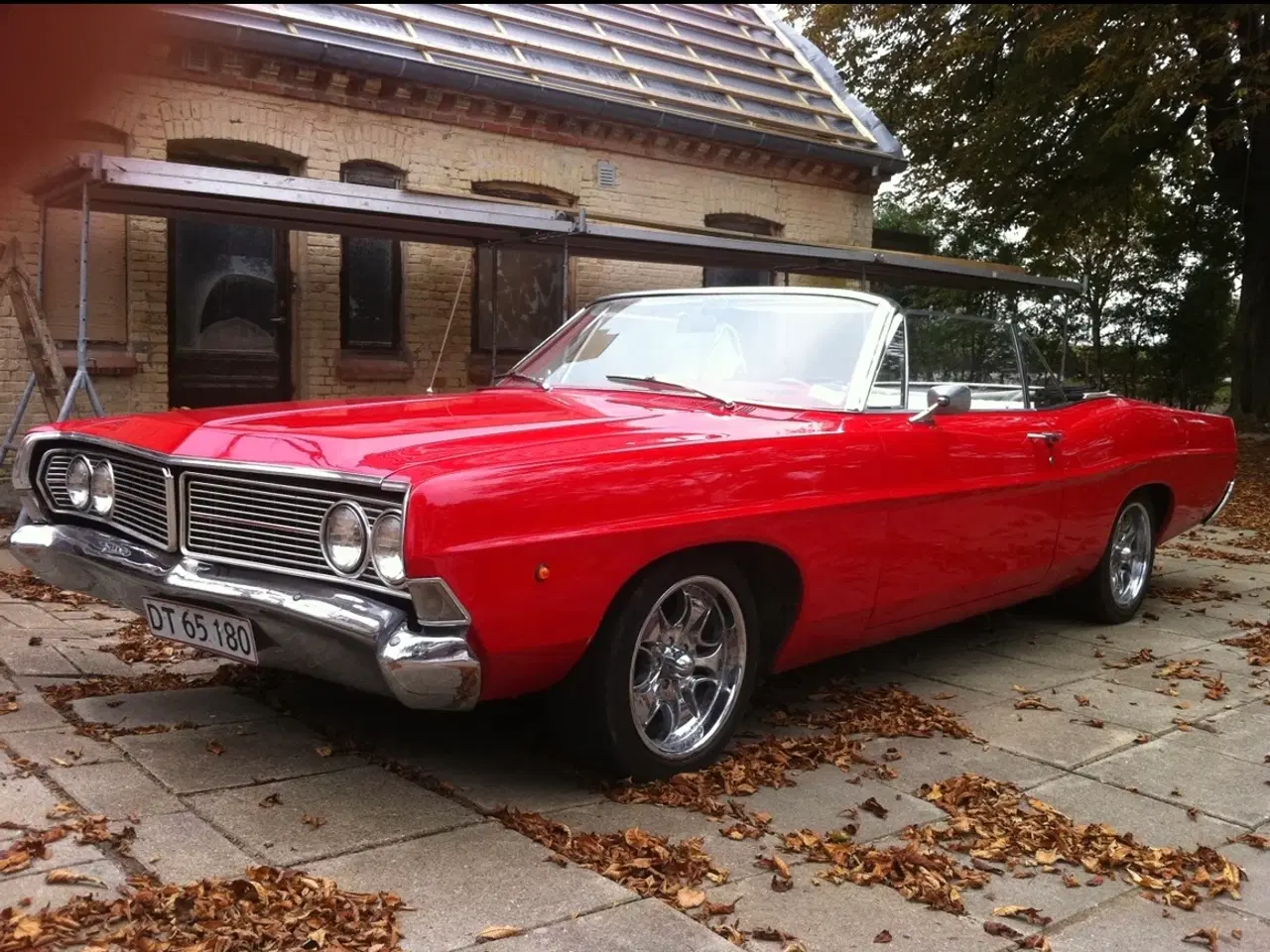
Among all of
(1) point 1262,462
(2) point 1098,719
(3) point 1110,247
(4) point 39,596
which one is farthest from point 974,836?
(3) point 1110,247

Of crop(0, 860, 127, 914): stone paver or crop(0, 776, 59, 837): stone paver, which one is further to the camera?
crop(0, 776, 59, 837): stone paver

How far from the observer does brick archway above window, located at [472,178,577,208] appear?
12.1m

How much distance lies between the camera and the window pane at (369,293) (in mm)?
11555

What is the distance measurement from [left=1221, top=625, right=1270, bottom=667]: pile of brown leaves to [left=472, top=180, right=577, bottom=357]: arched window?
7911 millimetres

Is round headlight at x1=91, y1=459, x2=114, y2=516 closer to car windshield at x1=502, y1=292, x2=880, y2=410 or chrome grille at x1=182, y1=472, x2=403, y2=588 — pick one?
chrome grille at x1=182, y1=472, x2=403, y2=588

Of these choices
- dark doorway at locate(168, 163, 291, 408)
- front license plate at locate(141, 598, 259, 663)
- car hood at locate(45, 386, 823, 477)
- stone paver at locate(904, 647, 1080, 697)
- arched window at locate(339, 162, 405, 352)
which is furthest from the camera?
arched window at locate(339, 162, 405, 352)

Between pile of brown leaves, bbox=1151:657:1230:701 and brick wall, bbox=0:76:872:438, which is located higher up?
brick wall, bbox=0:76:872:438

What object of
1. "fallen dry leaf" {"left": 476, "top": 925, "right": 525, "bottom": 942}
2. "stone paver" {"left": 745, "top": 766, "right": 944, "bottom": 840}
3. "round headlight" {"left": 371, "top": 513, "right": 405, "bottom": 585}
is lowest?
"stone paver" {"left": 745, "top": 766, "right": 944, "bottom": 840}

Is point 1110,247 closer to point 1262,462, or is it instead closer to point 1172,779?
point 1262,462

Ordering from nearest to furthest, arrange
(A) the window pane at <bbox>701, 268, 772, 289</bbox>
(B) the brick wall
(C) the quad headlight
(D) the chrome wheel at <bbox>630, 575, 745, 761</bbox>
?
(C) the quad headlight → (D) the chrome wheel at <bbox>630, 575, 745, 761</bbox> → (B) the brick wall → (A) the window pane at <bbox>701, 268, 772, 289</bbox>

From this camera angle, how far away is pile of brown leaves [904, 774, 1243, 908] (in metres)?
2.99

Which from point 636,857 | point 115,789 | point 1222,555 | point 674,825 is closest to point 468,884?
point 636,857

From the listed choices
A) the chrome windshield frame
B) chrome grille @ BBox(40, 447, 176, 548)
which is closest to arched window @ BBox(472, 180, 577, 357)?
the chrome windshield frame

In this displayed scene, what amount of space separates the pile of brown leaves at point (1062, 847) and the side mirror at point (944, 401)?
1.49 m
